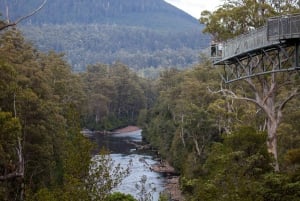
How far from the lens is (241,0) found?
80.4ft

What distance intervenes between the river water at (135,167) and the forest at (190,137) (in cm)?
247

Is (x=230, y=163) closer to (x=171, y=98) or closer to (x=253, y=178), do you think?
(x=253, y=178)

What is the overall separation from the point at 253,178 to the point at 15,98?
1424cm

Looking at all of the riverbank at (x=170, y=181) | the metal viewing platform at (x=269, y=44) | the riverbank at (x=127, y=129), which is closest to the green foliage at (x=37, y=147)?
the metal viewing platform at (x=269, y=44)

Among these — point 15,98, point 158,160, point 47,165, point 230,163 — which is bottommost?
point 158,160

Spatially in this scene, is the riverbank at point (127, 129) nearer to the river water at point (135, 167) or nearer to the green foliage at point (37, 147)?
the river water at point (135, 167)

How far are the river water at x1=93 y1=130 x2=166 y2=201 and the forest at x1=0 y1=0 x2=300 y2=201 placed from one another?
247 cm

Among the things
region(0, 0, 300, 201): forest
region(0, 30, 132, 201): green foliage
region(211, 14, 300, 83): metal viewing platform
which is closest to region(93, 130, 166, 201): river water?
region(0, 0, 300, 201): forest

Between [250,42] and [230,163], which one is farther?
[250,42]

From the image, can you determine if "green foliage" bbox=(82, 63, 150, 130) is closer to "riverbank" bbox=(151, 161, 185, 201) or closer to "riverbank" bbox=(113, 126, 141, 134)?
"riverbank" bbox=(113, 126, 141, 134)

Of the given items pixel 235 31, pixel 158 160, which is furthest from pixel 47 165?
pixel 158 160

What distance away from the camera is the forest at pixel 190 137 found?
57.1 feet

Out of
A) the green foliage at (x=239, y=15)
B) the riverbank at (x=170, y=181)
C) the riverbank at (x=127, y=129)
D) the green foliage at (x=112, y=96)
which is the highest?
the green foliage at (x=239, y=15)

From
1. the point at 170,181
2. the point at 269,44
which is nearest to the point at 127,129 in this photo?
the point at 170,181
